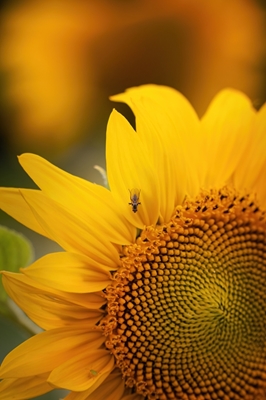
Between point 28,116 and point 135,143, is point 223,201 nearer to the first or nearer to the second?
point 135,143

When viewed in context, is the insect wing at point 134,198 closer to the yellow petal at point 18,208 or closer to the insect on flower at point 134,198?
the insect on flower at point 134,198

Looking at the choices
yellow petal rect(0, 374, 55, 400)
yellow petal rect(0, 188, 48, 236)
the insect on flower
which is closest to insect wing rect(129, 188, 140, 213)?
the insect on flower

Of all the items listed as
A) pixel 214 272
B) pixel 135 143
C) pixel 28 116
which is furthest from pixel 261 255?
pixel 28 116

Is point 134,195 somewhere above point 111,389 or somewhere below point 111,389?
above

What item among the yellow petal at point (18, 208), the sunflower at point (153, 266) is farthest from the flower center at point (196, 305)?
the yellow petal at point (18, 208)

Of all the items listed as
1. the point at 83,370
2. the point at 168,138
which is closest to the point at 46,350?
the point at 83,370

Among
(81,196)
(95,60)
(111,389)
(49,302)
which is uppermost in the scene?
(95,60)

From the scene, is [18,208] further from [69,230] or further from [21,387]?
[21,387]
